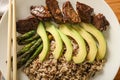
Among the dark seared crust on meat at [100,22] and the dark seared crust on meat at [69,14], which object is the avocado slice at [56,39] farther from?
the dark seared crust on meat at [100,22]

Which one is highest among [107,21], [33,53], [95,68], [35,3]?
[35,3]

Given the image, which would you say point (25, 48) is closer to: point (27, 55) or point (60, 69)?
point (27, 55)

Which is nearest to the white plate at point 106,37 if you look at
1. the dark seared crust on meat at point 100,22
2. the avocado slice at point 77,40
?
the dark seared crust on meat at point 100,22

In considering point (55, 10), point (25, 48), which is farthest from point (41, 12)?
point (25, 48)

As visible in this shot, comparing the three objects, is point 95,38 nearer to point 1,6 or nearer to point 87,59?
point 87,59

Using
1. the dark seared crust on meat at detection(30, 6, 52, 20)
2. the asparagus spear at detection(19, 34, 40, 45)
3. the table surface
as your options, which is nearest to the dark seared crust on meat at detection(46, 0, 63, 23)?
the dark seared crust on meat at detection(30, 6, 52, 20)

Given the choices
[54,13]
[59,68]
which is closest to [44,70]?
[59,68]
